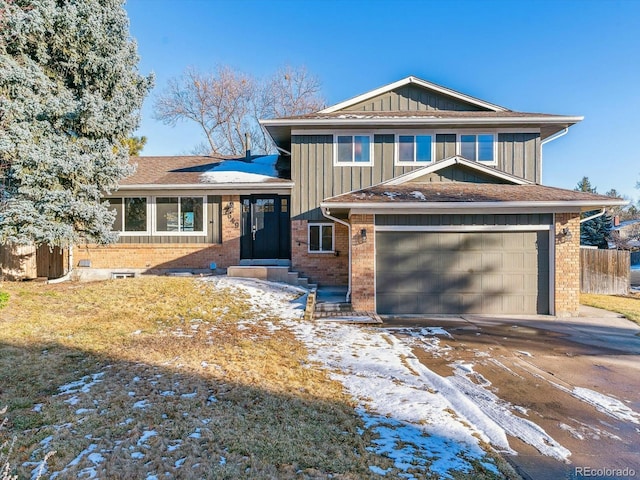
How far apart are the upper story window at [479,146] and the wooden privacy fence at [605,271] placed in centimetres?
565

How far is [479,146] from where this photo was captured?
39.4ft

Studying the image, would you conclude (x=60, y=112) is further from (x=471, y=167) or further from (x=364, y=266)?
(x=471, y=167)

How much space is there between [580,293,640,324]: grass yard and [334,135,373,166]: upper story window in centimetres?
790

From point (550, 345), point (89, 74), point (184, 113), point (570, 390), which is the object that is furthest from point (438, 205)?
point (184, 113)

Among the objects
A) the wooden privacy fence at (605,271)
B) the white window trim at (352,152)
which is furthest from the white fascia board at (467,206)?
the wooden privacy fence at (605,271)

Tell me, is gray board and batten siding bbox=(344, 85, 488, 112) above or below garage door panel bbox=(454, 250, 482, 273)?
above

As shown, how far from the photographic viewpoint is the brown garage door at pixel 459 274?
29.9 ft

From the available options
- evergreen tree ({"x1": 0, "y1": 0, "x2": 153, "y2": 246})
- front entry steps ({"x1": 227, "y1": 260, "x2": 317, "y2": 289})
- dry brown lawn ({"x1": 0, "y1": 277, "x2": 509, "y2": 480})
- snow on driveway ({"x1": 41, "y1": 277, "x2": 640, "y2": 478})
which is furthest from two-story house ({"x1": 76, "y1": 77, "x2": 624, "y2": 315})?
dry brown lawn ({"x1": 0, "y1": 277, "x2": 509, "y2": 480})

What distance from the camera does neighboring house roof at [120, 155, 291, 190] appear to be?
1207 centimetres

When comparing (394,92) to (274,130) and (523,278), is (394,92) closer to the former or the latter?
(274,130)

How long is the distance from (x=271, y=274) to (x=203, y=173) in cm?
490

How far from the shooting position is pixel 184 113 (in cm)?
2794

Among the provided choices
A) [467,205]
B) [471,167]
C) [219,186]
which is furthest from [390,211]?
[219,186]

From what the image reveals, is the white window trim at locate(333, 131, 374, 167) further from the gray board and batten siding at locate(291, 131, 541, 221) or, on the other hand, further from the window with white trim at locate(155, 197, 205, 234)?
the window with white trim at locate(155, 197, 205, 234)
